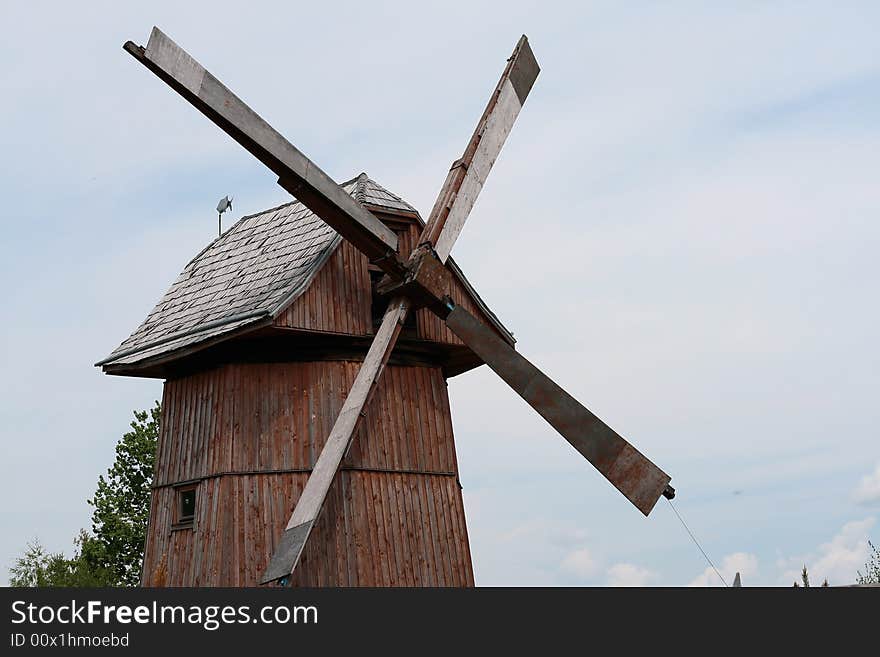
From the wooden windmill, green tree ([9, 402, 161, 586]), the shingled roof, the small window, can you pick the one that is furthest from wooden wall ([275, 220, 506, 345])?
green tree ([9, 402, 161, 586])

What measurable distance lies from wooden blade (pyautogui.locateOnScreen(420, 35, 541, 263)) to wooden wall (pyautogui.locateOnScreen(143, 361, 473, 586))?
154cm

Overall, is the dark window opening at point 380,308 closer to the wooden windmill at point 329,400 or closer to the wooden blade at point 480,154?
the wooden windmill at point 329,400

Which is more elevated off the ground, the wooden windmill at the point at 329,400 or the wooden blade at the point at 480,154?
the wooden blade at the point at 480,154

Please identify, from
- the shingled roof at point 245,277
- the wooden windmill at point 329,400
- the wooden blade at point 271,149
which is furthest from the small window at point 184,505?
the wooden blade at point 271,149

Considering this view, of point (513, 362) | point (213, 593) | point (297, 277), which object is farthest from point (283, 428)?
point (213, 593)

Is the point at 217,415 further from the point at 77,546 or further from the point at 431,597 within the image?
the point at 77,546

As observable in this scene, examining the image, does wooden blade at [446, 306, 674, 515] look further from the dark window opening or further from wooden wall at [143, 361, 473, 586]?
wooden wall at [143, 361, 473, 586]

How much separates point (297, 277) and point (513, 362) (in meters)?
2.37

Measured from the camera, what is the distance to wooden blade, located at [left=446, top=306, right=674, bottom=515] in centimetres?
1088

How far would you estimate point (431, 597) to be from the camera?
8000mm

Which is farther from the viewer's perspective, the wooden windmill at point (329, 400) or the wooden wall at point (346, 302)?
the wooden wall at point (346, 302)

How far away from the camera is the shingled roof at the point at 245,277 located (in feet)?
36.0

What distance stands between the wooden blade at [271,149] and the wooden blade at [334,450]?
0.70 meters

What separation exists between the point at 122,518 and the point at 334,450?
1612 cm
